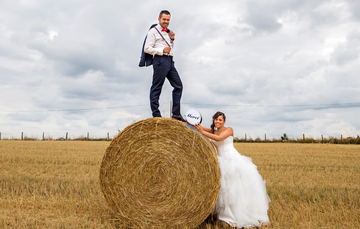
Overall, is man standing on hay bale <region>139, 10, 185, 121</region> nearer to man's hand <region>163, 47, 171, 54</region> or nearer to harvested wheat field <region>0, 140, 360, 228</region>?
man's hand <region>163, 47, 171, 54</region>

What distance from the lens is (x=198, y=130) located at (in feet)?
14.2

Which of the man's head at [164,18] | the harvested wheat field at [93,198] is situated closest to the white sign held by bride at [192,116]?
the harvested wheat field at [93,198]

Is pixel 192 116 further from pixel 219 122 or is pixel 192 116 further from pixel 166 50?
pixel 166 50

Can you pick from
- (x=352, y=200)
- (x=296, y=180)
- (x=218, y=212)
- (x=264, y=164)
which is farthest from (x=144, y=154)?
(x=264, y=164)

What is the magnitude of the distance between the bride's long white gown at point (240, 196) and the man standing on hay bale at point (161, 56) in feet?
4.29

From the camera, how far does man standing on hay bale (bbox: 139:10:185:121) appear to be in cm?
504

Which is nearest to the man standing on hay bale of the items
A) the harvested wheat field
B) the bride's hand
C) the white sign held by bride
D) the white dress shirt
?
the white dress shirt

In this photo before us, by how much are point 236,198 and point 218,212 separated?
374mm

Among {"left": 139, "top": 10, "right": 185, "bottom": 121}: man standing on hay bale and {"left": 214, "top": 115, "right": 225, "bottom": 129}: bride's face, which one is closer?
{"left": 214, "top": 115, "right": 225, "bottom": 129}: bride's face

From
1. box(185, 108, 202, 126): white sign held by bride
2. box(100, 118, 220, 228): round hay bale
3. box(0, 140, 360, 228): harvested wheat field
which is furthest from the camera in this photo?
box(0, 140, 360, 228): harvested wheat field

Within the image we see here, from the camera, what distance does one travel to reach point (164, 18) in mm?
5082

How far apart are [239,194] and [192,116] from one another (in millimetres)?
1301

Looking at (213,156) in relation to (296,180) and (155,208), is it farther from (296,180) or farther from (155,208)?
(296,180)

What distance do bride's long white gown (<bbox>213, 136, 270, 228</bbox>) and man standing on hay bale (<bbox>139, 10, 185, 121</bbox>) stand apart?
131cm
